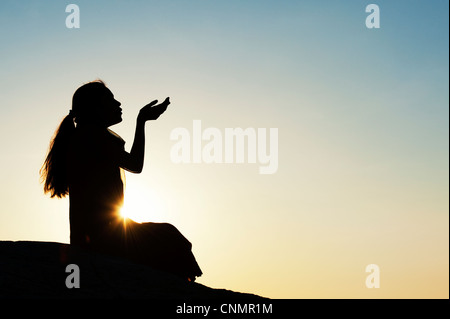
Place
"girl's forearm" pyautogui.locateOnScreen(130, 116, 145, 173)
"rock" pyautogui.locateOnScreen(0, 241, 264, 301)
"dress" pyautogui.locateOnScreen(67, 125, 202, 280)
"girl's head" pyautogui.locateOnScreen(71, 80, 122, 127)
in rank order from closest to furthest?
"rock" pyautogui.locateOnScreen(0, 241, 264, 301) < "dress" pyautogui.locateOnScreen(67, 125, 202, 280) < "girl's forearm" pyautogui.locateOnScreen(130, 116, 145, 173) < "girl's head" pyautogui.locateOnScreen(71, 80, 122, 127)

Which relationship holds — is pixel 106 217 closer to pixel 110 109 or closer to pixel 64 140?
pixel 64 140

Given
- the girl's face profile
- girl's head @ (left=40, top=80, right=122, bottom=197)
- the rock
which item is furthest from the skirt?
the girl's face profile

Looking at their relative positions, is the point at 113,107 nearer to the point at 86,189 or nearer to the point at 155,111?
the point at 155,111

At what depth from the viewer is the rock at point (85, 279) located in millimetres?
6105

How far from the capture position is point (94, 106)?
7996mm

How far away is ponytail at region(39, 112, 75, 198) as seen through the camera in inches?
318

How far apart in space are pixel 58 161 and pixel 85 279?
2.18 metres

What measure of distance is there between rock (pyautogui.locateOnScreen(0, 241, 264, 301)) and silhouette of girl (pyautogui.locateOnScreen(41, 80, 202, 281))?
1.34 ft

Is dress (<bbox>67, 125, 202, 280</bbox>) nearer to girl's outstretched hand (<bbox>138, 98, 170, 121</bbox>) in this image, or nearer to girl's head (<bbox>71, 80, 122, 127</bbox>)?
girl's head (<bbox>71, 80, 122, 127</bbox>)

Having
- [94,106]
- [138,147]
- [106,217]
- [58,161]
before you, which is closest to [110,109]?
[94,106]

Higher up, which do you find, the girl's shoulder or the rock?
the girl's shoulder
